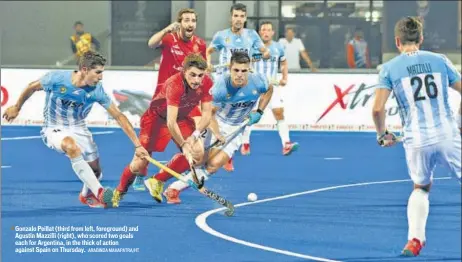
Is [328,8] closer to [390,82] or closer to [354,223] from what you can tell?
[354,223]

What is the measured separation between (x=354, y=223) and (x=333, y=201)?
1457 millimetres

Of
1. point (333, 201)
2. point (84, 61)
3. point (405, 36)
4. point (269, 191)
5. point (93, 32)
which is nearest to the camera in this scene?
point (405, 36)

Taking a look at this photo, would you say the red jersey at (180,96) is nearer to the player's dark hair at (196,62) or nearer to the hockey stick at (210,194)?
the player's dark hair at (196,62)

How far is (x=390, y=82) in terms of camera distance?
25.8 feet

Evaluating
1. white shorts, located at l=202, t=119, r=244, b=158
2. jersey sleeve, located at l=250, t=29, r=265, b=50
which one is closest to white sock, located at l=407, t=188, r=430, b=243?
white shorts, located at l=202, t=119, r=244, b=158

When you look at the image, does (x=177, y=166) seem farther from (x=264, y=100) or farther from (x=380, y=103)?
(x=380, y=103)

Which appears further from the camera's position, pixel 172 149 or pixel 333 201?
pixel 172 149

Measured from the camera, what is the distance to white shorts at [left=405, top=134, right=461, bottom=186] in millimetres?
7945

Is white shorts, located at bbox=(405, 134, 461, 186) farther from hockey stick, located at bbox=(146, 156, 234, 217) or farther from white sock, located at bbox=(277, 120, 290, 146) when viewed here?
white sock, located at bbox=(277, 120, 290, 146)

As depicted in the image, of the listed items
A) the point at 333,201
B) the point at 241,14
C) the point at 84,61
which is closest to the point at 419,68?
the point at 84,61

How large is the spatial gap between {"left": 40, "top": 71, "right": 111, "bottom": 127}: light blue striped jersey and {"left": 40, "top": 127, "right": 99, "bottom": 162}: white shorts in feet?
0.19

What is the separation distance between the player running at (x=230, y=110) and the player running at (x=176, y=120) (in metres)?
0.13

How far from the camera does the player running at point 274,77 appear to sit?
50.0 feet

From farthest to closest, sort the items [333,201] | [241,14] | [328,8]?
[328,8]
[241,14]
[333,201]
